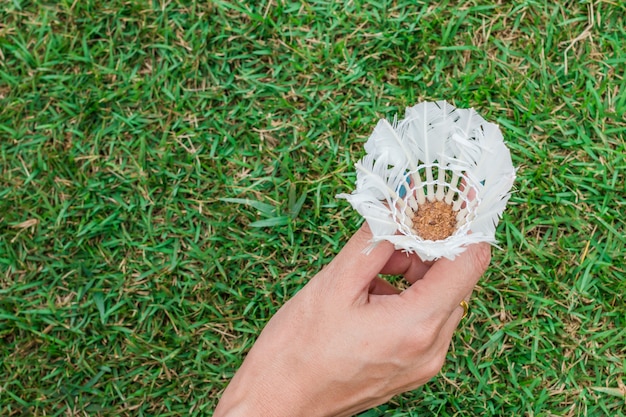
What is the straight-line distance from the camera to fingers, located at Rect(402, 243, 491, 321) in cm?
149

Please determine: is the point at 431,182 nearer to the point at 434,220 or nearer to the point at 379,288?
the point at 434,220

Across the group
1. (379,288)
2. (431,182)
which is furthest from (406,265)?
(431,182)

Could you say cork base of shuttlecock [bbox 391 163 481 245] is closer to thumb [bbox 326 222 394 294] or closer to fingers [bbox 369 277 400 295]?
thumb [bbox 326 222 394 294]

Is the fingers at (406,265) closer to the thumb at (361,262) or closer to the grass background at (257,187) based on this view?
the thumb at (361,262)

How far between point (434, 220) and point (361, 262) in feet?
0.81

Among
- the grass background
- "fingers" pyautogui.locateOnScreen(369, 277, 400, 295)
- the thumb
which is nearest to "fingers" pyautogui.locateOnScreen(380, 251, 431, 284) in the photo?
"fingers" pyautogui.locateOnScreen(369, 277, 400, 295)

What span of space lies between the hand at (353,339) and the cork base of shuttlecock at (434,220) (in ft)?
0.40

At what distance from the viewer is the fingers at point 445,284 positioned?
149cm

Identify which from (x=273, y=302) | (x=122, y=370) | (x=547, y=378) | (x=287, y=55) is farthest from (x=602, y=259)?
(x=122, y=370)

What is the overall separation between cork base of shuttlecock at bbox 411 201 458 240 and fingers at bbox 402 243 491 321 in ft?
0.40

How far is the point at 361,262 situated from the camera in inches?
59.9

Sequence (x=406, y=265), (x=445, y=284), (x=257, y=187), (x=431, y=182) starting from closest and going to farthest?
(x=445, y=284), (x=431, y=182), (x=406, y=265), (x=257, y=187)

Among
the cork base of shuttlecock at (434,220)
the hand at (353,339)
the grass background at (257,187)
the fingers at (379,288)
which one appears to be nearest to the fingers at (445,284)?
the hand at (353,339)

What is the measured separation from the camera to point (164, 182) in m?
2.29
